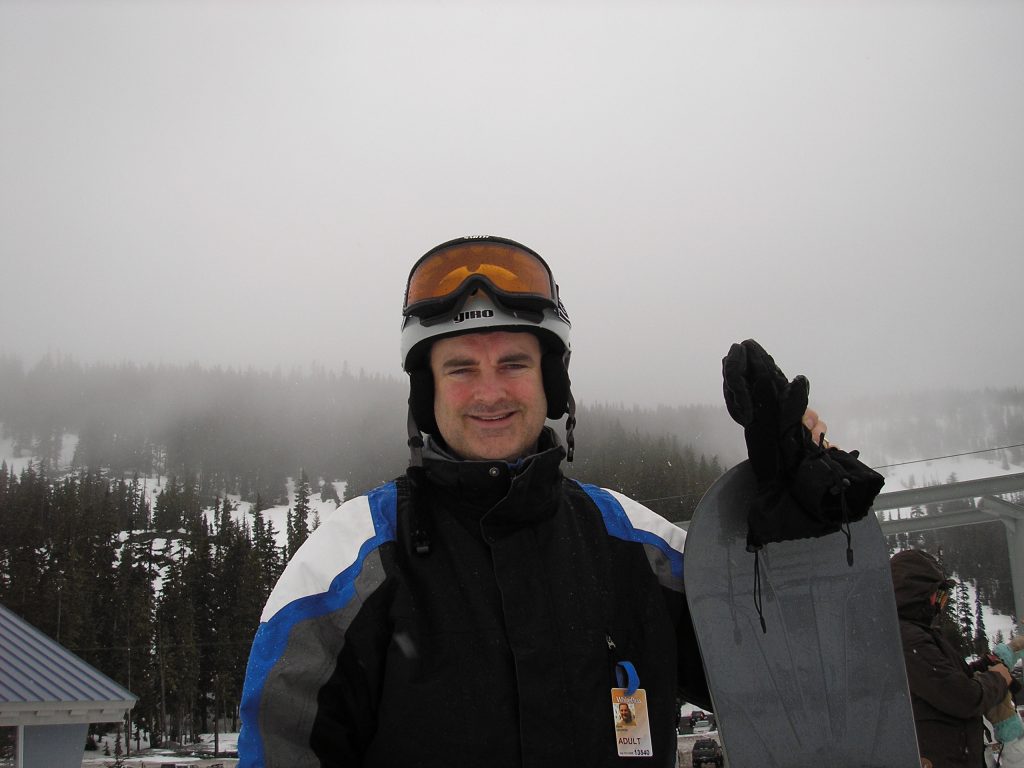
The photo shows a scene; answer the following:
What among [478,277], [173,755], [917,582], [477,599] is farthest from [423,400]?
[173,755]

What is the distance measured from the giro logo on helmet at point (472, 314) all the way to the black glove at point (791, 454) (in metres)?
0.78

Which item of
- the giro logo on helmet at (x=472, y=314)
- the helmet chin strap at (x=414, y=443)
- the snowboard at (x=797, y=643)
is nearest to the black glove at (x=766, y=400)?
the snowboard at (x=797, y=643)

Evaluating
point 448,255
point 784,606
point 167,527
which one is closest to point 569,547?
point 784,606

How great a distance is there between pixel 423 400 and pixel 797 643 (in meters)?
1.55

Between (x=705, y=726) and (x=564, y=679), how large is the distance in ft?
130

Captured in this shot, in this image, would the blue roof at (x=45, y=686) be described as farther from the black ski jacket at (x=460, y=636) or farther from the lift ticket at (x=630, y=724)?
the lift ticket at (x=630, y=724)

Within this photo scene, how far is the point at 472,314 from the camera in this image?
242 cm

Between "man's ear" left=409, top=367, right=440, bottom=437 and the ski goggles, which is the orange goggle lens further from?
"man's ear" left=409, top=367, right=440, bottom=437

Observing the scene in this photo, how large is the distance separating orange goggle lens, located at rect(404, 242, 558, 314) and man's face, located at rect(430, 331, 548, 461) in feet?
0.61

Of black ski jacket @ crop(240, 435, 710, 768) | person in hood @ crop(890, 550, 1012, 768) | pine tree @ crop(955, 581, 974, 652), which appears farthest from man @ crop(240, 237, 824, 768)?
pine tree @ crop(955, 581, 974, 652)

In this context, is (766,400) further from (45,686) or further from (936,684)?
(45,686)

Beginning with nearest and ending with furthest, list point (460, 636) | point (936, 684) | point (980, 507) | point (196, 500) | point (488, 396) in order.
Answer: point (460, 636) < point (488, 396) < point (936, 684) < point (980, 507) < point (196, 500)

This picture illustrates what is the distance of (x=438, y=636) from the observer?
1.94 metres

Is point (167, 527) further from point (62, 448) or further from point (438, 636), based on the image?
point (438, 636)
